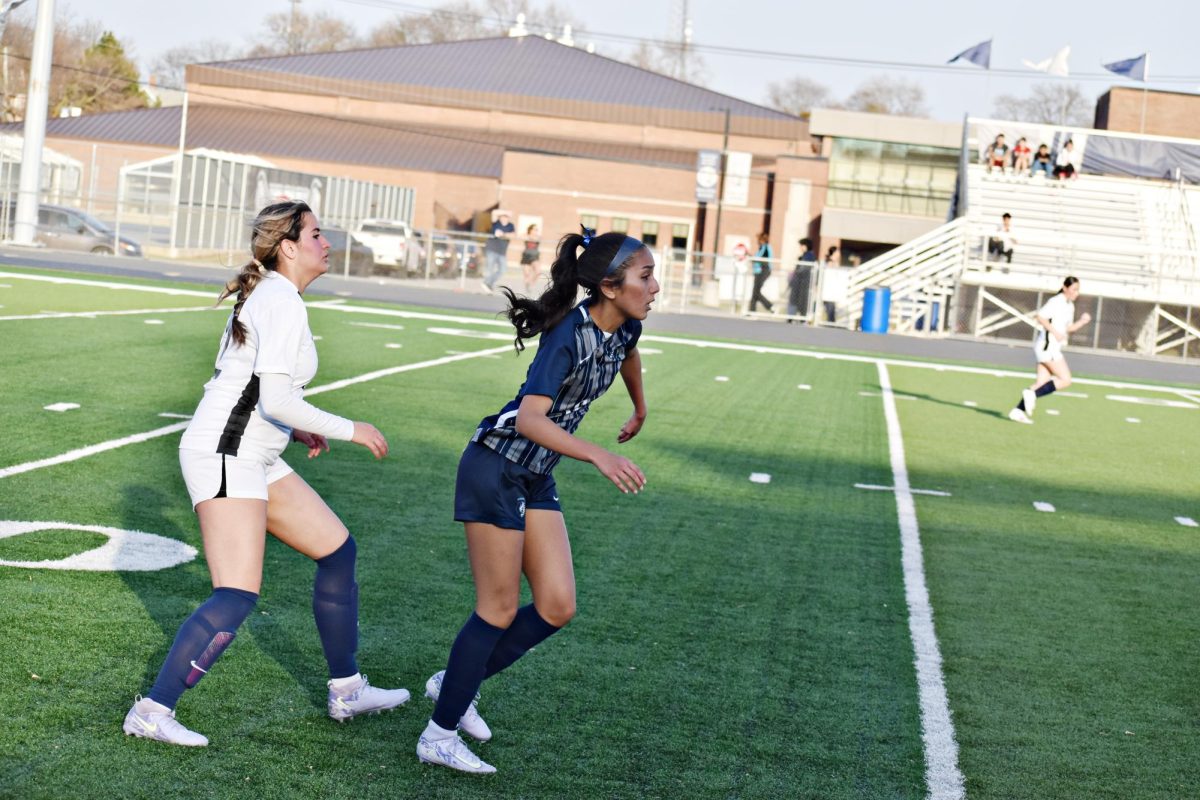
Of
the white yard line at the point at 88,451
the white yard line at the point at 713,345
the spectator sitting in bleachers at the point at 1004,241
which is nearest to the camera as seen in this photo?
the white yard line at the point at 88,451

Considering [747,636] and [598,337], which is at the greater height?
[598,337]

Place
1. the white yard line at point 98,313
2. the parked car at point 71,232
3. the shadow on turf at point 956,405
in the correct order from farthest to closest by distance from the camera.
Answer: the parked car at point 71,232 < the shadow on turf at point 956,405 < the white yard line at point 98,313

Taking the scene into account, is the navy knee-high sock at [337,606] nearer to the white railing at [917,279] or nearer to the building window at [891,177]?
the white railing at [917,279]

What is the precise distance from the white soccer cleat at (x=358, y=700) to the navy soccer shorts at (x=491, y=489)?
0.75 metres

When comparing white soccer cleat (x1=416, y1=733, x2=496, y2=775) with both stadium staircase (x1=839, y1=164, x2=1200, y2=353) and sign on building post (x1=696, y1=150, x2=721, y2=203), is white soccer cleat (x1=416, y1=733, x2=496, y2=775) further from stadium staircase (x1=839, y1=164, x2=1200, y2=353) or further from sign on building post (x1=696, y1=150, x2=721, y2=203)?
sign on building post (x1=696, y1=150, x2=721, y2=203)

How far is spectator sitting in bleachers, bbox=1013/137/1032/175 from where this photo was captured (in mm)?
41375

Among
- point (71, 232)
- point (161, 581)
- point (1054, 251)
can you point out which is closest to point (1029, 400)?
point (161, 581)

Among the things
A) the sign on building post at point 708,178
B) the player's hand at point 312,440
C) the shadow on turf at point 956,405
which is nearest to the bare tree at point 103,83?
the sign on building post at point 708,178

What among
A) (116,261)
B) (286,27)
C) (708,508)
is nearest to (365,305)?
(116,261)

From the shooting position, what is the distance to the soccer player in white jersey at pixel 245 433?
4262 mm

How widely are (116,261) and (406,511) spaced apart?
27.1 m

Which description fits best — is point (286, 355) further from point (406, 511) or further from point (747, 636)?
point (406, 511)

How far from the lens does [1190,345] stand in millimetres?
35094

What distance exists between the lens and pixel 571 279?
14.5 feet
